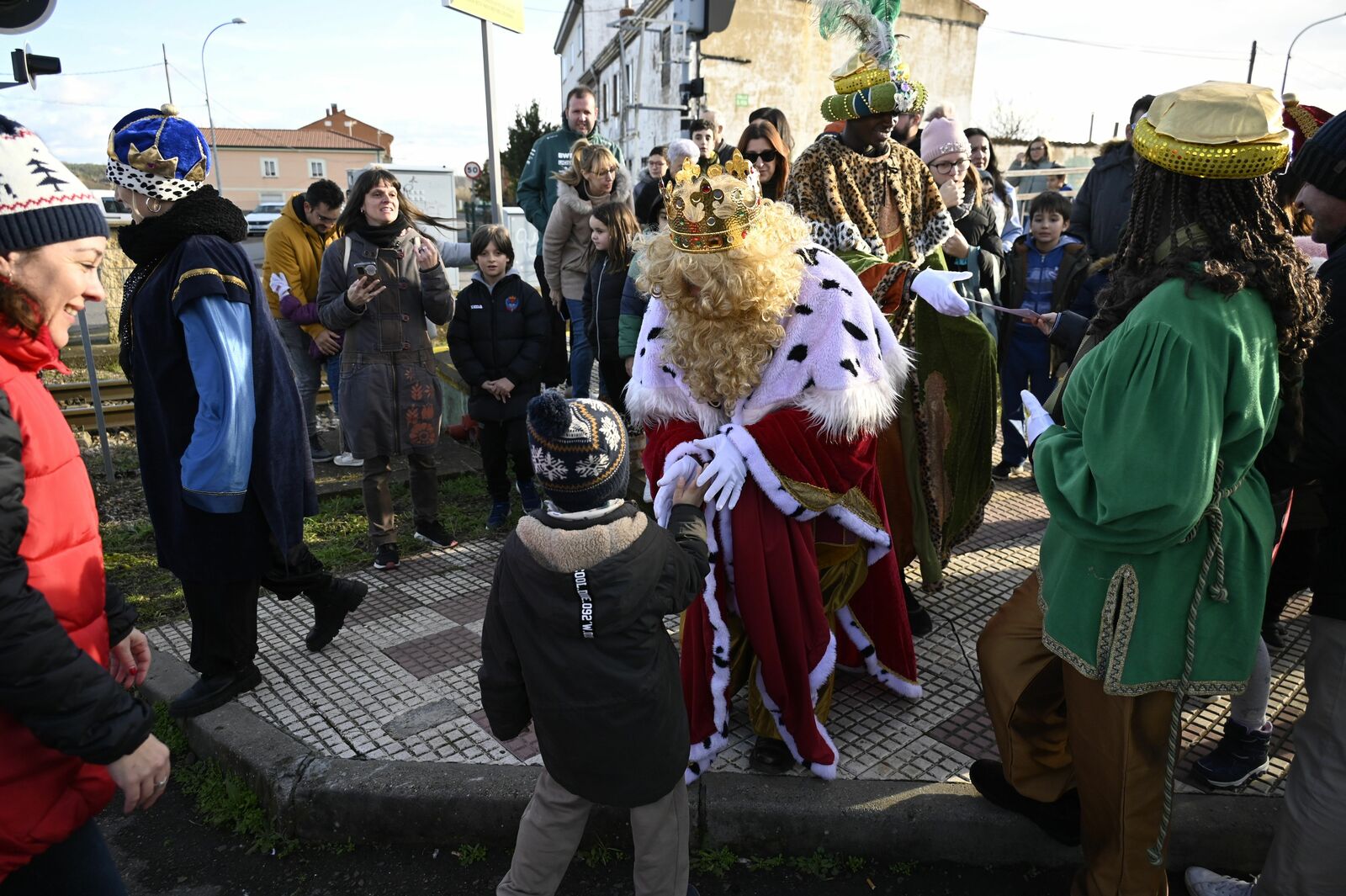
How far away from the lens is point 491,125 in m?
8.60

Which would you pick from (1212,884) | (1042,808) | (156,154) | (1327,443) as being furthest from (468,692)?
(1327,443)

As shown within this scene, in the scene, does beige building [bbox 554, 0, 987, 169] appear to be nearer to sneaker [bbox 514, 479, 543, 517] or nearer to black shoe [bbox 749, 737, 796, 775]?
sneaker [bbox 514, 479, 543, 517]

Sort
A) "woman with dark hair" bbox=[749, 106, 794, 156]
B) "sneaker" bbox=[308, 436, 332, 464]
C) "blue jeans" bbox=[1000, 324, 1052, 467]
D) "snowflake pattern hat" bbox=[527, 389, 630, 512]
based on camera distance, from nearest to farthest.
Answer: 1. "snowflake pattern hat" bbox=[527, 389, 630, 512]
2. "woman with dark hair" bbox=[749, 106, 794, 156]
3. "blue jeans" bbox=[1000, 324, 1052, 467]
4. "sneaker" bbox=[308, 436, 332, 464]

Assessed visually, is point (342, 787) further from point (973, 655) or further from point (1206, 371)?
point (1206, 371)

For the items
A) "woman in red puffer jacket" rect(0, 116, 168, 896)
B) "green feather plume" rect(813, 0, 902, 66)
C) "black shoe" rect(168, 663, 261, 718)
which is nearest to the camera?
"woman in red puffer jacket" rect(0, 116, 168, 896)

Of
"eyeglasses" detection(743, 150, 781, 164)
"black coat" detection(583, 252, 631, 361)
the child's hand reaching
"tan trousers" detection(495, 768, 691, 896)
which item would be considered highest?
"eyeglasses" detection(743, 150, 781, 164)

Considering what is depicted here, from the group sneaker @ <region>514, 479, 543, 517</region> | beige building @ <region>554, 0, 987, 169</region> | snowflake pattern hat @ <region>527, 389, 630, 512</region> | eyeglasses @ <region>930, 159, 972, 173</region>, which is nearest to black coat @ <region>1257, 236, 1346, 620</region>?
snowflake pattern hat @ <region>527, 389, 630, 512</region>

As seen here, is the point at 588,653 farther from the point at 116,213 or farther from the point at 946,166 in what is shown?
the point at 116,213

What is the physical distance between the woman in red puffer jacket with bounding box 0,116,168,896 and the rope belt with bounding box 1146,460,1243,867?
2.23 m

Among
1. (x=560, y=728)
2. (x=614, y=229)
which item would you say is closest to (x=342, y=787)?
(x=560, y=728)

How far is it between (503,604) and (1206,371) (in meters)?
1.65

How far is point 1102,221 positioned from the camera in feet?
18.4

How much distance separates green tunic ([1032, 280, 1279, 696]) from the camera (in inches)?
69.7

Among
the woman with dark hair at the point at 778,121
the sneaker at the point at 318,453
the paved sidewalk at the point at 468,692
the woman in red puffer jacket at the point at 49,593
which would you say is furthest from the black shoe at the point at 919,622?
the sneaker at the point at 318,453
